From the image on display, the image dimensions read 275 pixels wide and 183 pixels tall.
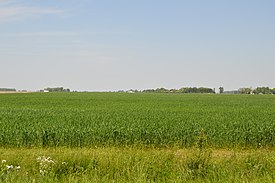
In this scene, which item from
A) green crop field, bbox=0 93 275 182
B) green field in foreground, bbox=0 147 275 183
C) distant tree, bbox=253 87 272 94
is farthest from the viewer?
distant tree, bbox=253 87 272 94

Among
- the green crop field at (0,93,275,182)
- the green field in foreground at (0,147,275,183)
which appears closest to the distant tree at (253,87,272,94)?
the green crop field at (0,93,275,182)

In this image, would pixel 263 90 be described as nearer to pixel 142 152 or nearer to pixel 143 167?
pixel 142 152

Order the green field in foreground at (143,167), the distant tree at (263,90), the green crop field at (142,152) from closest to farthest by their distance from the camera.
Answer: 1. the green field in foreground at (143,167)
2. the green crop field at (142,152)
3. the distant tree at (263,90)

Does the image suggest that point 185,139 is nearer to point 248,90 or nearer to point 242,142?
Answer: point 242,142

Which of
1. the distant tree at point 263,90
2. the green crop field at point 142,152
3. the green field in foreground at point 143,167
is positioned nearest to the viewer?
the green field in foreground at point 143,167

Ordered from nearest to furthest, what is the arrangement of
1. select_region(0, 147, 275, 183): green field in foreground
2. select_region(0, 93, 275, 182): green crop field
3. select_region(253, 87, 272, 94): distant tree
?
select_region(0, 147, 275, 183): green field in foreground < select_region(0, 93, 275, 182): green crop field < select_region(253, 87, 272, 94): distant tree

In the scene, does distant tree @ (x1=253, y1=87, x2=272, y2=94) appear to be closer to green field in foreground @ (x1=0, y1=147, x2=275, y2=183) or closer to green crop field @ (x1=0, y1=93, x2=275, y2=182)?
green crop field @ (x1=0, y1=93, x2=275, y2=182)

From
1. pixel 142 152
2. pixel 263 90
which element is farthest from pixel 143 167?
pixel 263 90

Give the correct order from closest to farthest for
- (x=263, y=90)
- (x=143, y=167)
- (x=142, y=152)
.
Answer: (x=143, y=167) → (x=142, y=152) → (x=263, y=90)

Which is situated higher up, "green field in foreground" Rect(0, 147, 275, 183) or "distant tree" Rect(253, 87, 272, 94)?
"distant tree" Rect(253, 87, 272, 94)

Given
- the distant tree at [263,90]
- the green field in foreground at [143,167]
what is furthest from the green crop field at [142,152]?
the distant tree at [263,90]

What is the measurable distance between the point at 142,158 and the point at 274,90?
192 meters

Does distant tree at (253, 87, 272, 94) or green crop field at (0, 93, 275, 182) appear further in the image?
distant tree at (253, 87, 272, 94)

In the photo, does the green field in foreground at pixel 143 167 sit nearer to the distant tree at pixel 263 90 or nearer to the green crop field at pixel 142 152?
the green crop field at pixel 142 152
